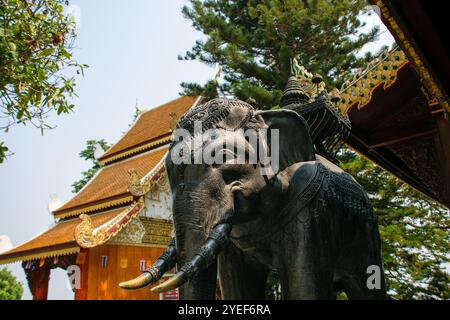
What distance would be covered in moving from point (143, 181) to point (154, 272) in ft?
27.1

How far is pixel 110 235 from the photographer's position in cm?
890

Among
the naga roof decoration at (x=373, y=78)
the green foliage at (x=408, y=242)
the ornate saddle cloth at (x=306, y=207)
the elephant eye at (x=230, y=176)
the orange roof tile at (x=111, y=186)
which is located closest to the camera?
the elephant eye at (x=230, y=176)

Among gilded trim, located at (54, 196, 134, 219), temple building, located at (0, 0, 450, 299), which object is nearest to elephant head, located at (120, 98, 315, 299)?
temple building, located at (0, 0, 450, 299)

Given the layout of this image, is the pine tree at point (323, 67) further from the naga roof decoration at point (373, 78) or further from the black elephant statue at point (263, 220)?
the black elephant statue at point (263, 220)

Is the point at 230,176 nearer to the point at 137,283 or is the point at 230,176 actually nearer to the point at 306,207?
the point at 306,207

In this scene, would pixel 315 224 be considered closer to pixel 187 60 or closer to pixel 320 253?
pixel 320 253

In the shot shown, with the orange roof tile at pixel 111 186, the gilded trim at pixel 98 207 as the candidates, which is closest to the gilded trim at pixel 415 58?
the gilded trim at pixel 98 207

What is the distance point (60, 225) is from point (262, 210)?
457 inches

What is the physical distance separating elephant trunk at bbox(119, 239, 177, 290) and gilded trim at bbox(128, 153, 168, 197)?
734cm

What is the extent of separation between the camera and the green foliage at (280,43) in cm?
984

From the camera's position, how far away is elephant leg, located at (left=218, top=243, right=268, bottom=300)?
220cm

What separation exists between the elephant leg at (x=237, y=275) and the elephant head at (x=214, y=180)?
350mm

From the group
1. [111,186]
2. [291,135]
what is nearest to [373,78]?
[291,135]

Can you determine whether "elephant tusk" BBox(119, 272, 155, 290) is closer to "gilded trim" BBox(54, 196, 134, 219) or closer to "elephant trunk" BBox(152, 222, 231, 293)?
"elephant trunk" BBox(152, 222, 231, 293)
